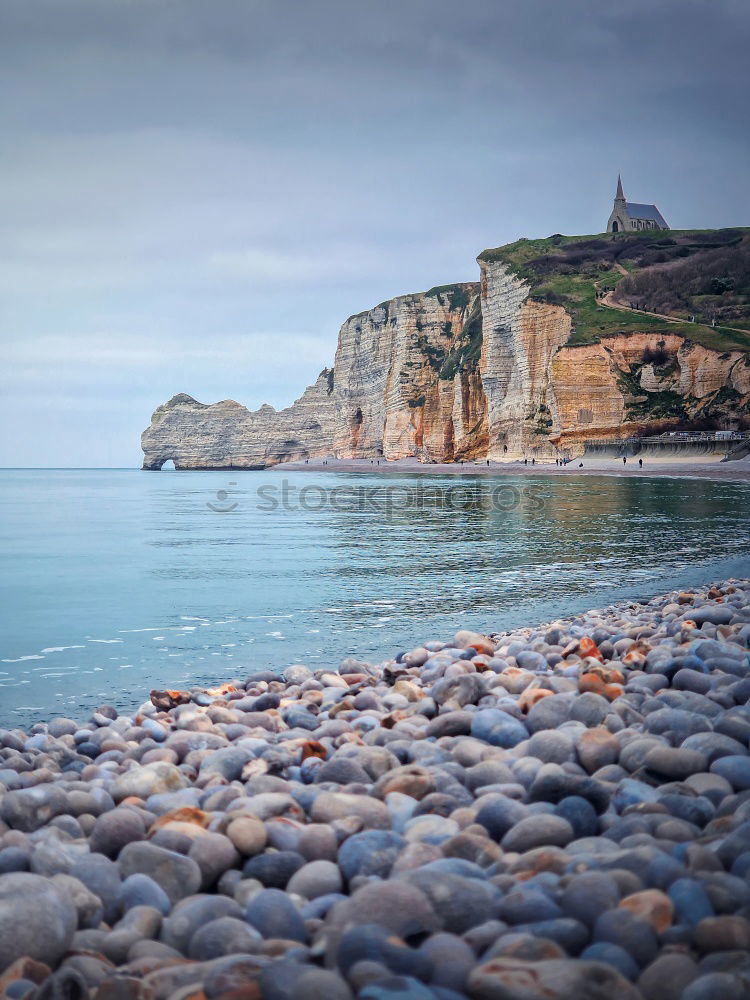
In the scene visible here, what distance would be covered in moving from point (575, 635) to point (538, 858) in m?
4.20

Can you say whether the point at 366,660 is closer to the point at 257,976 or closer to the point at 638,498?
the point at 257,976

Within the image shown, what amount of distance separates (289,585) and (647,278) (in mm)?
68045

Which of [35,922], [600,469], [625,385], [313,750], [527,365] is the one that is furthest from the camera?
[527,365]

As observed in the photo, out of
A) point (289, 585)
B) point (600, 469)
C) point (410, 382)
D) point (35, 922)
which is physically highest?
point (410, 382)

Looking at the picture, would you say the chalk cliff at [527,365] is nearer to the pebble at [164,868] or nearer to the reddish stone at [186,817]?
the reddish stone at [186,817]

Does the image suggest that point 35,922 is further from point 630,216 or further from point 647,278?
point 630,216

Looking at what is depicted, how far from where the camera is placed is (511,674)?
15.6 ft

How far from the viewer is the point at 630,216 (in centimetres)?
10419

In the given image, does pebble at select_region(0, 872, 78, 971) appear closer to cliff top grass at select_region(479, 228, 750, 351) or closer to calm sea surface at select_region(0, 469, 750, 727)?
calm sea surface at select_region(0, 469, 750, 727)

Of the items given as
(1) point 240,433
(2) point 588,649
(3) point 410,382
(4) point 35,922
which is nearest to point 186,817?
(4) point 35,922

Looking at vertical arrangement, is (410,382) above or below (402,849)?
above

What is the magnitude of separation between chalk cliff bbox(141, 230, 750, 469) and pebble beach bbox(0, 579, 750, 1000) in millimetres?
57984

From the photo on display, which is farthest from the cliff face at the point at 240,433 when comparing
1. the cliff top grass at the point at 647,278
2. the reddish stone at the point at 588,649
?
the reddish stone at the point at 588,649

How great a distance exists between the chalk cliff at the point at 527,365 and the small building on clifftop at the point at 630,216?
91.1 ft
